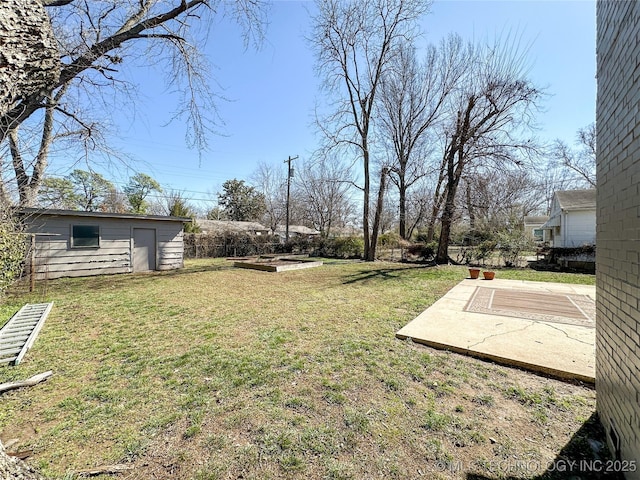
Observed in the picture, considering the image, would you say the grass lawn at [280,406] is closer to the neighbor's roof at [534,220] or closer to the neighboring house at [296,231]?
the neighboring house at [296,231]

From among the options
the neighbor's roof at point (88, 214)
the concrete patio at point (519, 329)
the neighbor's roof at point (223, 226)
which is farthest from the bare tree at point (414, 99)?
the neighbor's roof at point (223, 226)

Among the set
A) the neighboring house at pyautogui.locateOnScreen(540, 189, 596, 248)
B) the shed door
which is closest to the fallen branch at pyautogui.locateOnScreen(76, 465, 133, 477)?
the shed door

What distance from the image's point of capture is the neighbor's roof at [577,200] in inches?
547

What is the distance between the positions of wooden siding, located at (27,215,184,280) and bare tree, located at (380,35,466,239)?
1244cm

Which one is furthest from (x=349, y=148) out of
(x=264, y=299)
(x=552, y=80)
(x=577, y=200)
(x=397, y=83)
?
(x=577, y=200)

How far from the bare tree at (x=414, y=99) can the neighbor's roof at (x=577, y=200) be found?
302 inches

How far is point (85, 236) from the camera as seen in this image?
984cm

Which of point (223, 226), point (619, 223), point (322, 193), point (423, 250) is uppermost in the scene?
point (322, 193)

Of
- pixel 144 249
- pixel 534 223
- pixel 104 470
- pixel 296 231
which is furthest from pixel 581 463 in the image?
pixel 534 223

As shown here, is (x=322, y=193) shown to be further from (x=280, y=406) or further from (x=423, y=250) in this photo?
(x=280, y=406)

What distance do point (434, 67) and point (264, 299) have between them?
649 inches

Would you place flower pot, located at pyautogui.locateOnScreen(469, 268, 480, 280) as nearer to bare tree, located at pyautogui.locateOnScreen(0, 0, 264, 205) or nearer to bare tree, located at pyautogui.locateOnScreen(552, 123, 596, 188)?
bare tree, located at pyautogui.locateOnScreen(0, 0, 264, 205)

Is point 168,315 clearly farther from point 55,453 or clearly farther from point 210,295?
point 55,453

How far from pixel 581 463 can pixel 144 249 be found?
535 inches
